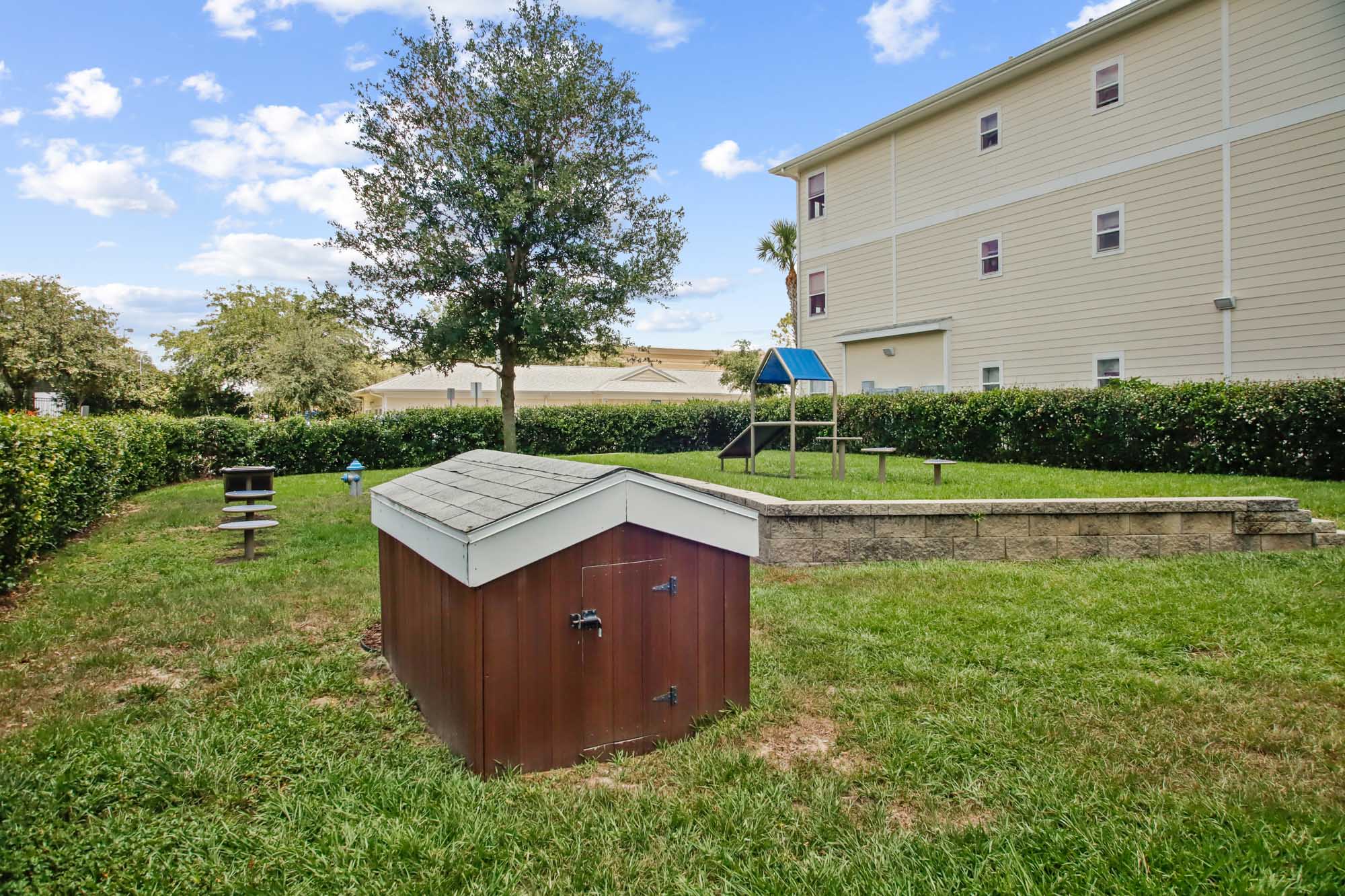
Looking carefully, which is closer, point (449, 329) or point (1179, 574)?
point (1179, 574)

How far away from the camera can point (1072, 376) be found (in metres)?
14.3

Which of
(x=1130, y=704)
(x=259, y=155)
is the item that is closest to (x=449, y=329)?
(x=259, y=155)

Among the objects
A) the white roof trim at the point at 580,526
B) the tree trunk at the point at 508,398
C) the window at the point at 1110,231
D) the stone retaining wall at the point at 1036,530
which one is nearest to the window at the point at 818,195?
the window at the point at 1110,231

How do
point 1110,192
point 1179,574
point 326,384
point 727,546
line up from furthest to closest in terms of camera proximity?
point 326,384 → point 1110,192 → point 1179,574 → point 727,546

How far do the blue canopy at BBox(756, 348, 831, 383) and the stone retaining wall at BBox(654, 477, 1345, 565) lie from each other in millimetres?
3617

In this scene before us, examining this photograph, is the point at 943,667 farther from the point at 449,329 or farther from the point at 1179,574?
the point at 449,329

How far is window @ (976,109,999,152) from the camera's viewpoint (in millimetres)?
15812

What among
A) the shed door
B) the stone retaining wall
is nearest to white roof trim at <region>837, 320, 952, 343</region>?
the stone retaining wall

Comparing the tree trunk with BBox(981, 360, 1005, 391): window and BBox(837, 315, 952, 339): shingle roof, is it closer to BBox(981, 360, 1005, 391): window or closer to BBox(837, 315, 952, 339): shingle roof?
BBox(837, 315, 952, 339): shingle roof

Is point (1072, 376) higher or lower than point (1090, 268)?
→ lower

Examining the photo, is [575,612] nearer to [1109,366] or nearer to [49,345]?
[1109,366]

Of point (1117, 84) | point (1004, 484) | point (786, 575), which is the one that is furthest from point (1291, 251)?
point (786, 575)

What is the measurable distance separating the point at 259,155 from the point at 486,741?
44.9ft

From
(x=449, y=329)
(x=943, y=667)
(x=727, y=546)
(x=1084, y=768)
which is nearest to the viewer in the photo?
(x=1084, y=768)
